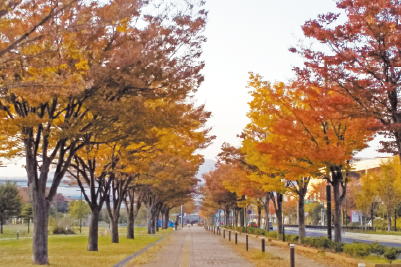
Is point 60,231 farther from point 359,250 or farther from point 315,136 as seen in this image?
point 359,250

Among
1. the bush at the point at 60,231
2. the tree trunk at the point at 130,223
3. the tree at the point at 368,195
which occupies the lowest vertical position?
the bush at the point at 60,231

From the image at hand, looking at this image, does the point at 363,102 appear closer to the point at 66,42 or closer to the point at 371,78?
the point at 371,78

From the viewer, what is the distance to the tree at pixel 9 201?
174 ft

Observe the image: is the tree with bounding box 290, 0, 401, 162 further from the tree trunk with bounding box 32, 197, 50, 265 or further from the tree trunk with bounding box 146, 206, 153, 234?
the tree trunk with bounding box 146, 206, 153, 234

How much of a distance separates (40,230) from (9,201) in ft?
136

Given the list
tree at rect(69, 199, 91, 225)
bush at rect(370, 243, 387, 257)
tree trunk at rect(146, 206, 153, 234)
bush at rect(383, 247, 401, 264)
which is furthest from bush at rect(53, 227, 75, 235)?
bush at rect(383, 247, 401, 264)

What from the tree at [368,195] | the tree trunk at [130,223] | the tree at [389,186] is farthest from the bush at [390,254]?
the tree at [368,195]

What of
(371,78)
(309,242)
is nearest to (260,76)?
(309,242)

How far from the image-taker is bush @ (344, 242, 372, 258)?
16859mm

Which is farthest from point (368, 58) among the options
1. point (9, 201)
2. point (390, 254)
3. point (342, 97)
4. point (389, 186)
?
point (9, 201)

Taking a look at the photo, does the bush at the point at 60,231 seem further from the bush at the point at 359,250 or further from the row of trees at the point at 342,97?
the bush at the point at 359,250

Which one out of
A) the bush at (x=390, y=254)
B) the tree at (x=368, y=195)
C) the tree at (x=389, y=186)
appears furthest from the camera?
the tree at (x=368, y=195)

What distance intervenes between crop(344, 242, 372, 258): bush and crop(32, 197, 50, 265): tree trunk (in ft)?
36.3

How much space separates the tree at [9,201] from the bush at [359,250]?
43.8 m
